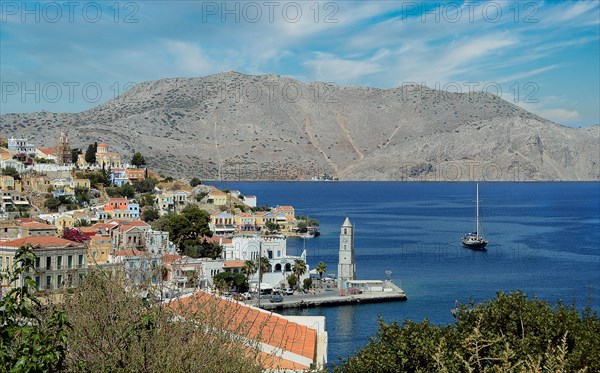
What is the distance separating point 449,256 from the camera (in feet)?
164

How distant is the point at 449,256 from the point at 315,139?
13981 cm

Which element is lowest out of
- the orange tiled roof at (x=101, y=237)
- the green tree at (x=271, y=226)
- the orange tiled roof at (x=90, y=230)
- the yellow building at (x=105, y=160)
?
the green tree at (x=271, y=226)

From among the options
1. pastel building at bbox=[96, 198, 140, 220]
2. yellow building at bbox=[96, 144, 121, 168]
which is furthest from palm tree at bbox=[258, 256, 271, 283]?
yellow building at bbox=[96, 144, 121, 168]

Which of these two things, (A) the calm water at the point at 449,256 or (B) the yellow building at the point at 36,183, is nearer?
(A) the calm water at the point at 449,256

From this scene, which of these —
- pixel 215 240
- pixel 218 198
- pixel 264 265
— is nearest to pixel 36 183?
pixel 215 240

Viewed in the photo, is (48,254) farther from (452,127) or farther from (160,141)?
(452,127)

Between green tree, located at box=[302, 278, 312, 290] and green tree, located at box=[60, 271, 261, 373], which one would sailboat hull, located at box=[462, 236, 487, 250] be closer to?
green tree, located at box=[302, 278, 312, 290]

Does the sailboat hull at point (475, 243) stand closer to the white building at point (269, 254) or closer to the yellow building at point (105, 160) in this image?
the white building at point (269, 254)

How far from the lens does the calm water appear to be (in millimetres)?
29328

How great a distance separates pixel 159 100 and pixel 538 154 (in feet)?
327

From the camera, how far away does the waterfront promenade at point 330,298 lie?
29312 millimetres

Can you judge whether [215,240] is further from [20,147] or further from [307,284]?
[20,147]

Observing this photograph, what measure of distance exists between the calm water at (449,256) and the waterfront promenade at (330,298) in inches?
23.9

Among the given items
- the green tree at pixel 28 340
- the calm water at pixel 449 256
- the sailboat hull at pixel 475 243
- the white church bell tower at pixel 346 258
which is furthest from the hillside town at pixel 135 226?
the sailboat hull at pixel 475 243
